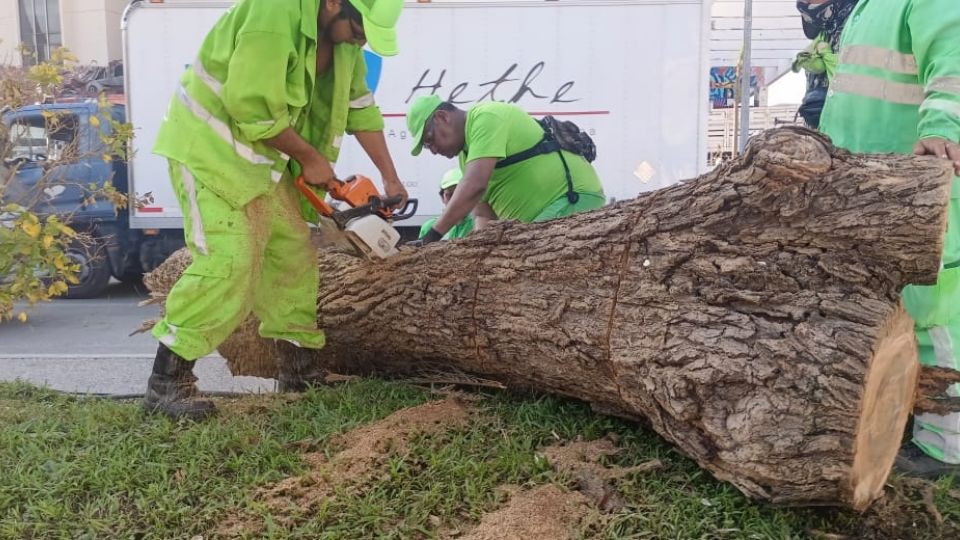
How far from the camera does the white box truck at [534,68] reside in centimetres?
755

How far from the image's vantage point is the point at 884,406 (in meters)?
2.00

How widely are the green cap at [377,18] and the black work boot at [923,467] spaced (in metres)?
2.35

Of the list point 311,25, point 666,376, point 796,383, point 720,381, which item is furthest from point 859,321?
point 311,25

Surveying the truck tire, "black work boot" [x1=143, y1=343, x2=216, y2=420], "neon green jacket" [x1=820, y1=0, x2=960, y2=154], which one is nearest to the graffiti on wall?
the truck tire

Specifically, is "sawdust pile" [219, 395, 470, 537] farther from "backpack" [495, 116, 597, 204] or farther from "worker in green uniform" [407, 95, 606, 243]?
"backpack" [495, 116, 597, 204]

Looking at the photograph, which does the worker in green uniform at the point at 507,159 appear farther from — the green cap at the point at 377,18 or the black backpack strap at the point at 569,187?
the green cap at the point at 377,18

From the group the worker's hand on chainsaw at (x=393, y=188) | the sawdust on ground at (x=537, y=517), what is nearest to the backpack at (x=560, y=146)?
the worker's hand on chainsaw at (x=393, y=188)

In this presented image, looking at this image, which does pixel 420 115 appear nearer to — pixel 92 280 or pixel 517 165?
pixel 517 165

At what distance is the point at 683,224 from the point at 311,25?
152 cm

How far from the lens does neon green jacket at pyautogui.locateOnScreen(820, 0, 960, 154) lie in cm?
228

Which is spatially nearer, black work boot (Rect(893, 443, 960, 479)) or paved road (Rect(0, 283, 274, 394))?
black work boot (Rect(893, 443, 960, 479))

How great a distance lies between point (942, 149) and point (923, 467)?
108cm

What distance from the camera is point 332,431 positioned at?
8.88 ft

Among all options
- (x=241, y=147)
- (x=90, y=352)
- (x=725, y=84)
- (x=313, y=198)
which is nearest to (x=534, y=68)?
(x=90, y=352)
